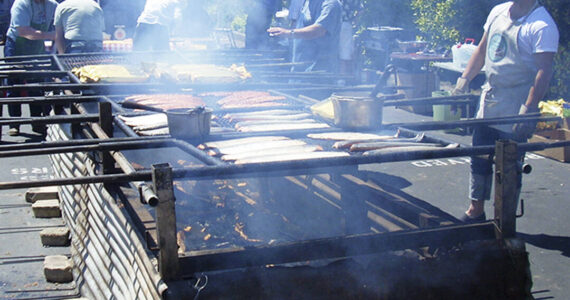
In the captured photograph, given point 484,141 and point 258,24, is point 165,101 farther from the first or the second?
point 258,24

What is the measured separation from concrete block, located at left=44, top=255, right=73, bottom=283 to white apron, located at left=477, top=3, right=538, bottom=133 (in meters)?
3.89

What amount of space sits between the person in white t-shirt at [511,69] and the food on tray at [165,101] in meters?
2.42

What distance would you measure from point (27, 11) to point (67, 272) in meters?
5.52

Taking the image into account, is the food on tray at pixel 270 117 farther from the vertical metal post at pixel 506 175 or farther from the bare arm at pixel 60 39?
the bare arm at pixel 60 39

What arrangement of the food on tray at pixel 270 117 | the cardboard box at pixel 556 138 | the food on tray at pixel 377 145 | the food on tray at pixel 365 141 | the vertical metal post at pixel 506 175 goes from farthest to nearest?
the cardboard box at pixel 556 138 → the food on tray at pixel 270 117 → the food on tray at pixel 365 141 → the food on tray at pixel 377 145 → the vertical metal post at pixel 506 175

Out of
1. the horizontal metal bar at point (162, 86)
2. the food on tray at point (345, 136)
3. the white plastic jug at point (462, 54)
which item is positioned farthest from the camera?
the white plastic jug at point (462, 54)

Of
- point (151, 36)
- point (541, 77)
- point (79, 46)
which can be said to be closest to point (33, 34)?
point (79, 46)

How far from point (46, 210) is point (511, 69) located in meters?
4.89

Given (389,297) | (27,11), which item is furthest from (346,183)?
(27,11)

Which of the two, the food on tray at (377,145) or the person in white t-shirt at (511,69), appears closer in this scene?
the food on tray at (377,145)

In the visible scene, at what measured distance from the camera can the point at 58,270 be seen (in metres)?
4.59

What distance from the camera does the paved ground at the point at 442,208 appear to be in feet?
14.8

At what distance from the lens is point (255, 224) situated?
160 inches

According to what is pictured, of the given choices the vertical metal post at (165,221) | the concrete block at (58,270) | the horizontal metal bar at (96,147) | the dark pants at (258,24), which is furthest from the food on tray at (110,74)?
the dark pants at (258,24)
